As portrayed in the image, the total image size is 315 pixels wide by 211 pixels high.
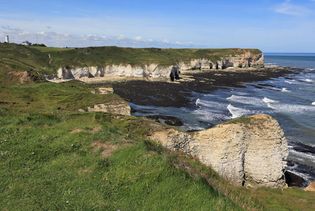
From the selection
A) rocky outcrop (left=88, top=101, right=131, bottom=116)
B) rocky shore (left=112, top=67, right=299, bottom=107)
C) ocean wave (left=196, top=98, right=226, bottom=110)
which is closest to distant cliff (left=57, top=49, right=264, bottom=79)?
rocky shore (left=112, top=67, right=299, bottom=107)

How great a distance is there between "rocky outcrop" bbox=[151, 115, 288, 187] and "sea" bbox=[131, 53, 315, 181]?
699cm

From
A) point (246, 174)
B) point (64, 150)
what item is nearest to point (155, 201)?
point (64, 150)

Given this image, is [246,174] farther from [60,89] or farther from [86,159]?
[60,89]

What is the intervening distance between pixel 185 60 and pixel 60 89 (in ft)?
326

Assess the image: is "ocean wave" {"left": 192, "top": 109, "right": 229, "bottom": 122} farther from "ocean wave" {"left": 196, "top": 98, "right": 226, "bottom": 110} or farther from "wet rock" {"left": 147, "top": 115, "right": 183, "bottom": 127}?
"ocean wave" {"left": 196, "top": 98, "right": 226, "bottom": 110}

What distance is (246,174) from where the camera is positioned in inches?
1125

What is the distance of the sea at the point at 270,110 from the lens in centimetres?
4163

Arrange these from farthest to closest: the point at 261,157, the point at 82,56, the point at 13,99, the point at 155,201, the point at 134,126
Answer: the point at 82,56 < the point at 13,99 < the point at 261,157 < the point at 134,126 < the point at 155,201

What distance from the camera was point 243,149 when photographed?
1101 inches

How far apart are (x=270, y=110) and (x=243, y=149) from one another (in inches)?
1601

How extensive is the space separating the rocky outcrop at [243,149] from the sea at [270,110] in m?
6.99

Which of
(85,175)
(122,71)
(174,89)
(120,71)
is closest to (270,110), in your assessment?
(174,89)

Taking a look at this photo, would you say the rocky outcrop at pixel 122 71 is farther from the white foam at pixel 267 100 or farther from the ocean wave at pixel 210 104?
the ocean wave at pixel 210 104

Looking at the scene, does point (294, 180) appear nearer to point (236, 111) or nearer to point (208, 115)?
point (208, 115)
